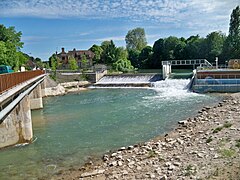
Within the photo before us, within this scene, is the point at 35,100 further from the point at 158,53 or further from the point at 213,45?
the point at 158,53

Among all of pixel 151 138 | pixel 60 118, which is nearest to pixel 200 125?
pixel 151 138

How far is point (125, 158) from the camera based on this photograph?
10930 mm

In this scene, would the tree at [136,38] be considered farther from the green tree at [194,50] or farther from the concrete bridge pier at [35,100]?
the concrete bridge pier at [35,100]

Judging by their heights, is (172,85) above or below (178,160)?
above

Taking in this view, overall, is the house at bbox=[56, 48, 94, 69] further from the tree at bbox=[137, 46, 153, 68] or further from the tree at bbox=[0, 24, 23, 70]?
the tree at bbox=[0, 24, 23, 70]

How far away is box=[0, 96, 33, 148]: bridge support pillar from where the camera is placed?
44.8 feet

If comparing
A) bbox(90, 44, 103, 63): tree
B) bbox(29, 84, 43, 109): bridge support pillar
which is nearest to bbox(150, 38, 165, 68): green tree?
bbox(90, 44, 103, 63): tree

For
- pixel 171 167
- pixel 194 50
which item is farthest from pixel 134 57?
pixel 171 167

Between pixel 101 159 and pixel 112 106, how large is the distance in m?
14.4

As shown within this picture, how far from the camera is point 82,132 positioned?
16.3m

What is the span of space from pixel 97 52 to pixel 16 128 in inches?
3031

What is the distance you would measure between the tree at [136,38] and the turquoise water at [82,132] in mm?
73572

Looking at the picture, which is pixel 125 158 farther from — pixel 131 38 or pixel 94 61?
pixel 131 38

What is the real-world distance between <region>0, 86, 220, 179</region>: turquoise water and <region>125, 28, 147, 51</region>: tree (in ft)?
241
